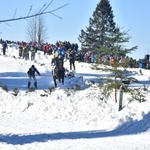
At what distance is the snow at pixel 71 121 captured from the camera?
36.2 ft

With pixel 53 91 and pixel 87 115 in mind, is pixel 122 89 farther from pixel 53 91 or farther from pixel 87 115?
pixel 53 91

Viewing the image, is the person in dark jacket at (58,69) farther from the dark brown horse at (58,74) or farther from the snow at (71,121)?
the snow at (71,121)

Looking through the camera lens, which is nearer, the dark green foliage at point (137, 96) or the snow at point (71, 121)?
the snow at point (71, 121)

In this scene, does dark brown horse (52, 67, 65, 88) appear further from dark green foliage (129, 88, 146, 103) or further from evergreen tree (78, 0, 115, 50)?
evergreen tree (78, 0, 115, 50)

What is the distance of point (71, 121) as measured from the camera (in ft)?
52.2

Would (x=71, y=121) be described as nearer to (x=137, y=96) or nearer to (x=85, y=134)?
(x=137, y=96)

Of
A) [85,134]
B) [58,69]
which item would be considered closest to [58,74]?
[58,69]

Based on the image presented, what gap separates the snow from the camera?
36.2 ft

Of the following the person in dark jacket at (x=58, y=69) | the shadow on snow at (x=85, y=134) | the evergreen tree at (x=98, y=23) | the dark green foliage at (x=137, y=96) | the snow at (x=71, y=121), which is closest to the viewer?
the snow at (x=71, y=121)

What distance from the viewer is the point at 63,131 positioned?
43.9 ft

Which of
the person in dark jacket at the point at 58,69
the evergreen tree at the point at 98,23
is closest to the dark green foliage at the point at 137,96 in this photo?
the person in dark jacket at the point at 58,69

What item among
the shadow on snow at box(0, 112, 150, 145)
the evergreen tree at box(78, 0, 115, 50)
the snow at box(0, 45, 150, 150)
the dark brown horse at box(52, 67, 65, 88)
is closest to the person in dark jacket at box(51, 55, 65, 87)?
the dark brown horse at box(52, 67, 65, 88)

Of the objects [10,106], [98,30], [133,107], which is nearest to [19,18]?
[133,107]

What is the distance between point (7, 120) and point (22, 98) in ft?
14.0
